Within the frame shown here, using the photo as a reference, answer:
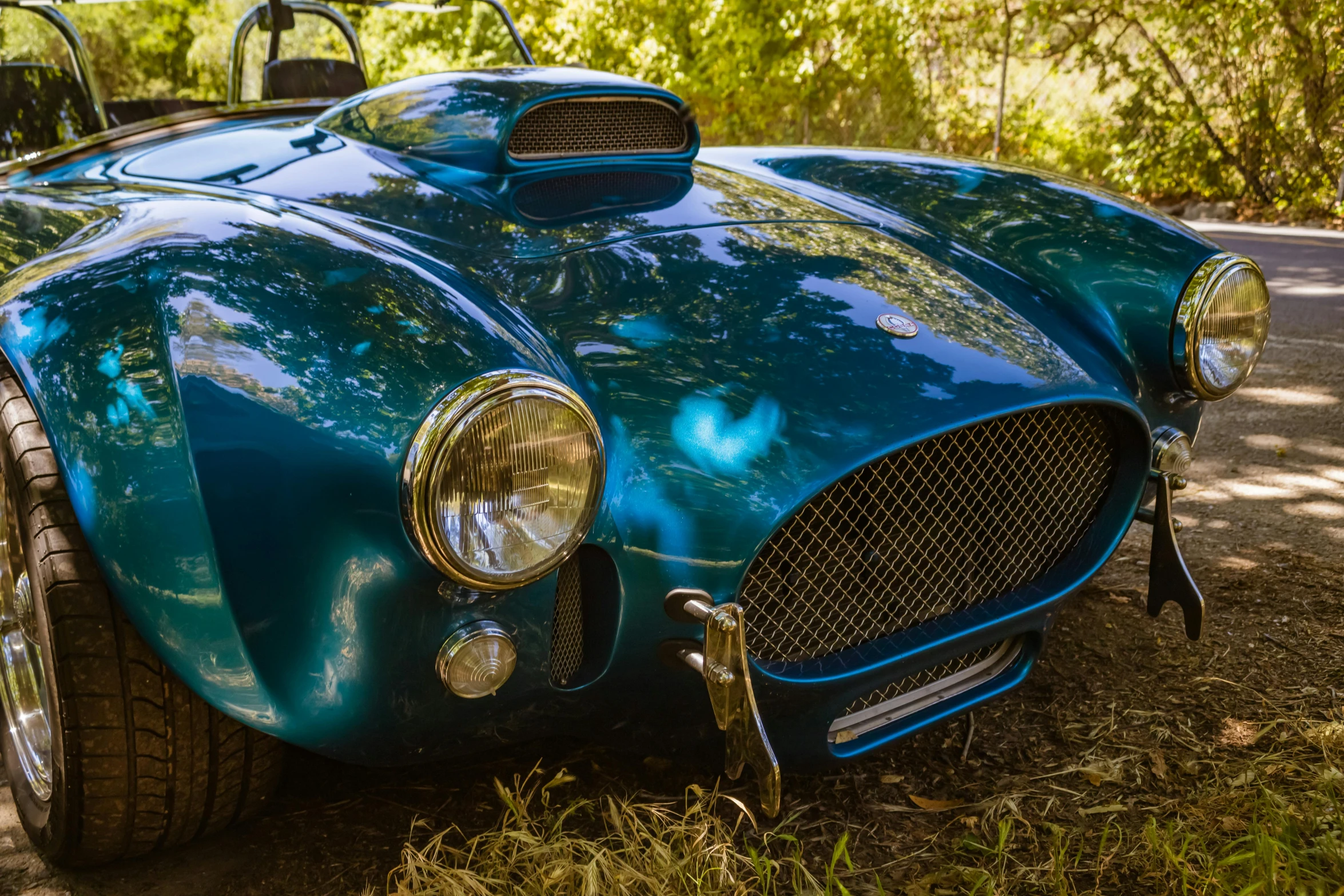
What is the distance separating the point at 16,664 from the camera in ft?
6.09

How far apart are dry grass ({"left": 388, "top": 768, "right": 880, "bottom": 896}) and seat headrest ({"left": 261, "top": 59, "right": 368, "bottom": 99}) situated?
226 centimetres

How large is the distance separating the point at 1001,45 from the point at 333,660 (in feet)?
32.6

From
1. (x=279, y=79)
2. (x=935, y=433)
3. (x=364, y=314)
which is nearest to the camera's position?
(x=364, y=314)

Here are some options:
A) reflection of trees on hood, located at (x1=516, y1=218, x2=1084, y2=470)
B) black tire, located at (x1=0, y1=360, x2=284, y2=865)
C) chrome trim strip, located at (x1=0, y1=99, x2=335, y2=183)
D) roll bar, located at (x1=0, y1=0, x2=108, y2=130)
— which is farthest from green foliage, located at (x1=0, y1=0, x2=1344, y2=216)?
black tire, located at (x1=0, y1=360, x2=284, y2=865)

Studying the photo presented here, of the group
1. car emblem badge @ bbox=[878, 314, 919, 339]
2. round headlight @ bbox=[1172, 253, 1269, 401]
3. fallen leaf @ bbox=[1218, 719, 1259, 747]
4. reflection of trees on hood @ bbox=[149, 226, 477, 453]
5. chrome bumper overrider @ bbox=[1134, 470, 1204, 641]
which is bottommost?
fallen leaf @ bbox=[1218, 719, 1259, 747]

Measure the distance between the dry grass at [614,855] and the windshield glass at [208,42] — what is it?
199 cm

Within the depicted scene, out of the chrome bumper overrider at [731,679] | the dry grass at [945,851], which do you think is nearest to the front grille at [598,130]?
the chrome bumper overrider at [731,679]

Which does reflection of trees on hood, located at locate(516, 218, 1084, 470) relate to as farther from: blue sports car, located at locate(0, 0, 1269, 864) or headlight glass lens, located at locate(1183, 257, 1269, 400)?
headlight glass lens, located at locate(1183, 257, 1269, 400)

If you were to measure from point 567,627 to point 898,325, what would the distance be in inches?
29.1

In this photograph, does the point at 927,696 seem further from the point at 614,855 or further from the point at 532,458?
the point at 532,458

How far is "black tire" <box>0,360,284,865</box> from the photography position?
4.74 ft

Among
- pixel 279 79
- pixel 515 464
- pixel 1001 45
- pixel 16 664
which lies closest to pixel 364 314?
pixel 515 464

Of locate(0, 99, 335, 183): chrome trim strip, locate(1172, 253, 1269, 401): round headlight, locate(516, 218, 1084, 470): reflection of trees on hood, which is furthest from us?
locate(0, 99, 335, 183): chrome trim strip

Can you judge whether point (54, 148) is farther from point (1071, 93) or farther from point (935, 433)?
point (1071, 93)
